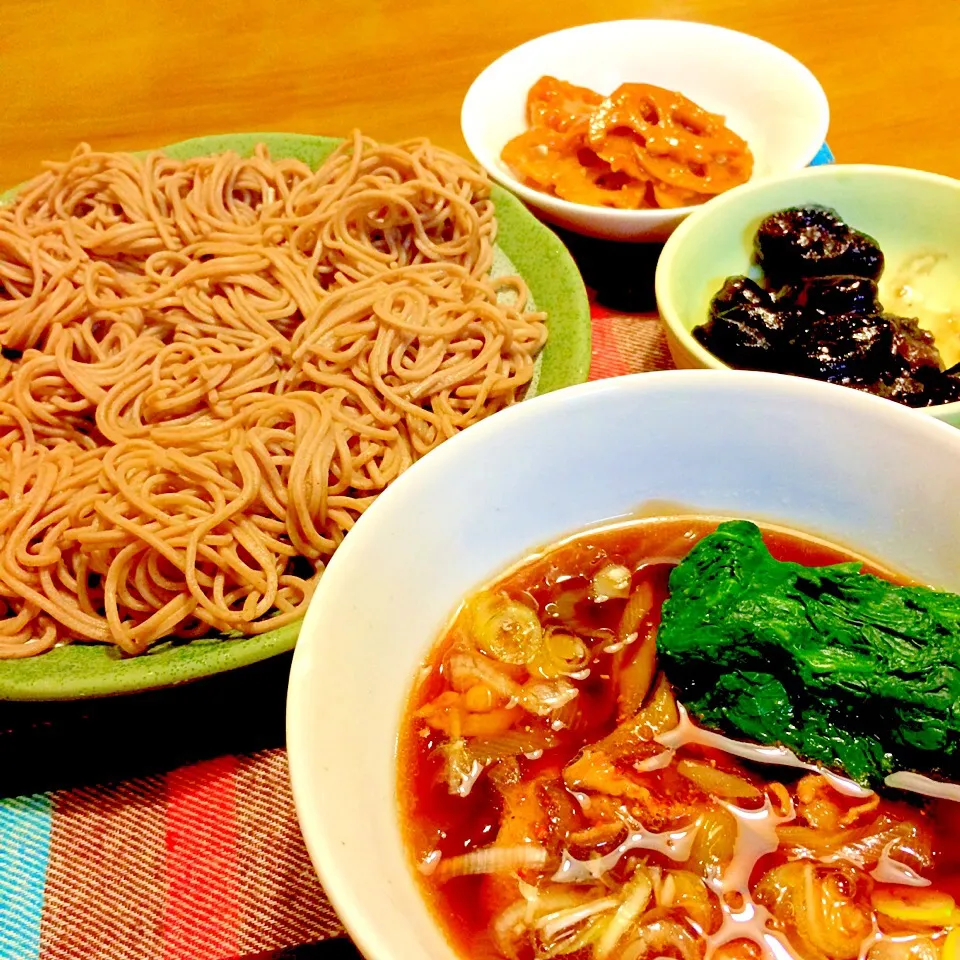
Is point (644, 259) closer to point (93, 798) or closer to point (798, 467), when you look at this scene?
point (798, 467)

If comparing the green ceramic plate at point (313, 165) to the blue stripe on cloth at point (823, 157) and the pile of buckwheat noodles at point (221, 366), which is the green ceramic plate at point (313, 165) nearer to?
the pile of buckwheat noodles at point (221, 366)

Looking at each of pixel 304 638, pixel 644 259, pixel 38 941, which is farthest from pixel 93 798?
pixel 644 259

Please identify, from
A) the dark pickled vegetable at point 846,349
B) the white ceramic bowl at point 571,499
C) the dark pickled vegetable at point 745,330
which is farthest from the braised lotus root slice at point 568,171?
the white ceramic bowl at point 571,499

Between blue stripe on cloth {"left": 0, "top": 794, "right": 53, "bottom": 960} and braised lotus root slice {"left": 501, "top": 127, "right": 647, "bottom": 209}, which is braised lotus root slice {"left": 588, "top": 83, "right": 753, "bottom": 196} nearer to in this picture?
braised lotus root slice {"left": 501, "top": 127, "right": 647, "bottom": 209}

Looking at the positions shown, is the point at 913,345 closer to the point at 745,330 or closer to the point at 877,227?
the point at 745,330

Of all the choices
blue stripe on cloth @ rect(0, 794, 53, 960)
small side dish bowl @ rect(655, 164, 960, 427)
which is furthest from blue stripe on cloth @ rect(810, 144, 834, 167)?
blue stripe on cloth @ rect(0, 794, 53, 960)
